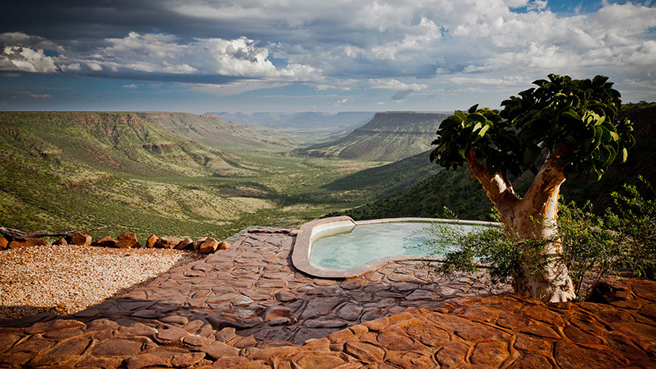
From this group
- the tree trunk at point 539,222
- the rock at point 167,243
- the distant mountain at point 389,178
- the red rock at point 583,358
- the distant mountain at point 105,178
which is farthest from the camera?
the distant mountain at point 389,178

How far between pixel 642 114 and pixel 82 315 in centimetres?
2823

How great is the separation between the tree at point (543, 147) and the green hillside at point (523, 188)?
4.16 metres

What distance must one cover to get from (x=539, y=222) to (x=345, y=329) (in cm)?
362

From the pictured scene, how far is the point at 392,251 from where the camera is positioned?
10.7 metres

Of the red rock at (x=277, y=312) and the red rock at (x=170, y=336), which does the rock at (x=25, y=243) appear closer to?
the red rock at (x=170, y=336)

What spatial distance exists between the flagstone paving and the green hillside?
4.99 m

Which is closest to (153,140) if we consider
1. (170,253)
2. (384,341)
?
(170,253)

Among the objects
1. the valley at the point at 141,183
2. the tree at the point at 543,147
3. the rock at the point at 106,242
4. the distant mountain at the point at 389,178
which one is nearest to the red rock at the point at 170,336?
the tree at the point at 543,147

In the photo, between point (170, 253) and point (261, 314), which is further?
point (170, 253)

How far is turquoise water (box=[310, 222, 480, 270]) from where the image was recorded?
1016 cm

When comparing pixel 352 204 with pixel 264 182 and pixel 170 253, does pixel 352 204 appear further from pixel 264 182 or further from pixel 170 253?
pixel 170 253

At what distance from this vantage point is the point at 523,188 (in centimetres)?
→ 2127

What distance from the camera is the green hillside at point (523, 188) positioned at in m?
16.0

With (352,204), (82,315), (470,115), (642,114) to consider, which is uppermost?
(642,114)
